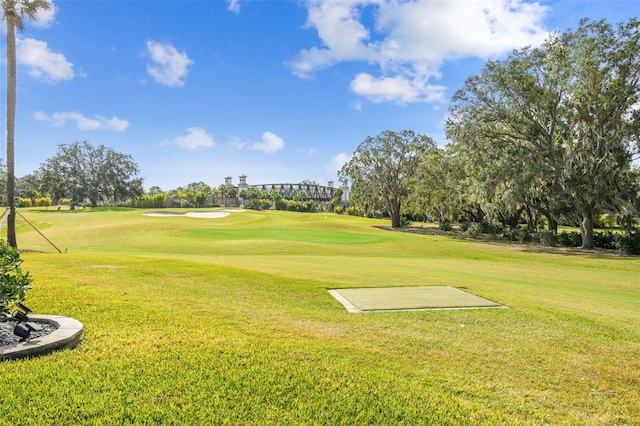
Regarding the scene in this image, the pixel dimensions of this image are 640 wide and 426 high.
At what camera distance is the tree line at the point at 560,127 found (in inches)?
787

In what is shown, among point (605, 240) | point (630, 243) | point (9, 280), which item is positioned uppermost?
point (9, 280)

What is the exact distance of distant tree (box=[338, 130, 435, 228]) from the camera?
133 feet

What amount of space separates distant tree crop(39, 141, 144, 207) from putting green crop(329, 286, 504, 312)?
61.5 m

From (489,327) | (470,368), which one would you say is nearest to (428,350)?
(470,368)

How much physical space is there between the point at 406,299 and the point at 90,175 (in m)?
63.6

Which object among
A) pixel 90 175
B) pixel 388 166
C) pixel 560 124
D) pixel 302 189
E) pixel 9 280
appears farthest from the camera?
pixel 302 189

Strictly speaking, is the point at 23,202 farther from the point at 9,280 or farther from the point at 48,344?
the point at 48,344

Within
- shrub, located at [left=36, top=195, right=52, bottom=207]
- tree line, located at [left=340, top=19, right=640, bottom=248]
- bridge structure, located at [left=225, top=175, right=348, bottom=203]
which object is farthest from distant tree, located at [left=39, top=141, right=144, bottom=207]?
tree line, located at [left=340, top=19, right=640, bottom=248]

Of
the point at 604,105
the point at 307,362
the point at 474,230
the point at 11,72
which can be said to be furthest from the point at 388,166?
the point at 307,362

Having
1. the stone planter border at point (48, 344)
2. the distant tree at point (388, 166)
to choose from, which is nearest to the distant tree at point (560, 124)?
the distant tree at point (388, 166)

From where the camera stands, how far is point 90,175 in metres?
57.8

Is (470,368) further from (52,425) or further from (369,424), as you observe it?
(52,425)

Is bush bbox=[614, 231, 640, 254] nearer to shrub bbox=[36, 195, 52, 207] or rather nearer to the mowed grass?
the mowed grass

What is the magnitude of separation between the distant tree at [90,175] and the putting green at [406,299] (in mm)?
61540
